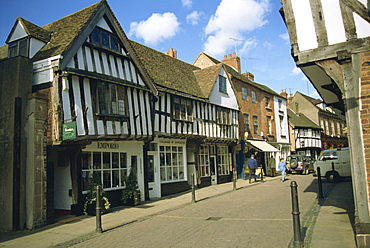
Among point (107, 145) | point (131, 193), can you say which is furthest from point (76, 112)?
point (131, 193)

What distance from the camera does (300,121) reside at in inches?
1443

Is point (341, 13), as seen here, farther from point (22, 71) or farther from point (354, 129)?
point (22, 71)

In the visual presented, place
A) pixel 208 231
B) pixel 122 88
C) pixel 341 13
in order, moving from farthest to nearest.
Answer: pixel 122 88 → pixel 208 231 → pixel 341 13

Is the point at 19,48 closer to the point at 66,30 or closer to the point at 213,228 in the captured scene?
the point at 66,30

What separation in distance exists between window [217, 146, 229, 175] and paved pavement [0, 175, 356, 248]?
9.14 m

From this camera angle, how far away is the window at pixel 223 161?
21266 millimetres

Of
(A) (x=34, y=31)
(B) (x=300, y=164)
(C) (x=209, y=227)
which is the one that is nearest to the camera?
(C) (x=209, y=227)

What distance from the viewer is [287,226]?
7.78 m

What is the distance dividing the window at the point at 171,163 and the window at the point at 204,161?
197 centimetres

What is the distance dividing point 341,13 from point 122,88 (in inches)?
326

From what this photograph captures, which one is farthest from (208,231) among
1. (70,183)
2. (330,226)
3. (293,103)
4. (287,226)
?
(293,103)

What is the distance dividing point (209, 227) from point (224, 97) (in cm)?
1391

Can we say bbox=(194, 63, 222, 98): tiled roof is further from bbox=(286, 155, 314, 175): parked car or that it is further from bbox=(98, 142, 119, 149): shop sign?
bbox=(286, 155, 314, 175): parked car

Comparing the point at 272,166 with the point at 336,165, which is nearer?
the point at 336,165
